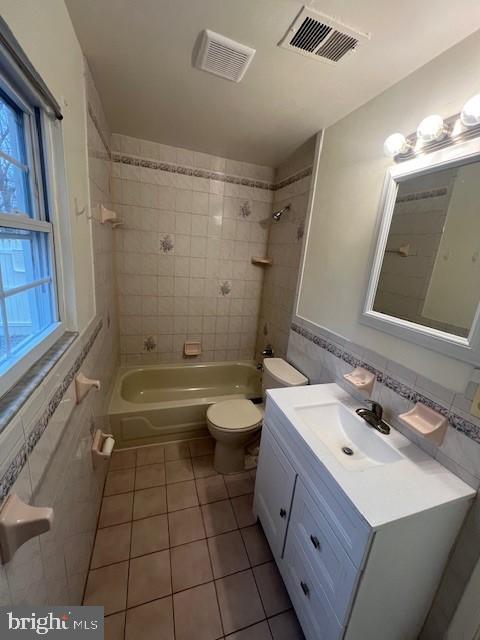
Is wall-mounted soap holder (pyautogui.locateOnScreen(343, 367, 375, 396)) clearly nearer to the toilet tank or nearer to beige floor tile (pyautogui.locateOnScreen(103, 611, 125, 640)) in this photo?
the toilet tank

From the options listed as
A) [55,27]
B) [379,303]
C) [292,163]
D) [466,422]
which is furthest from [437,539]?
[292,163]

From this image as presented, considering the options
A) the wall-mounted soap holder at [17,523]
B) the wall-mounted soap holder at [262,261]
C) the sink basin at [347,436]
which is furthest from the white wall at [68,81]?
the wall-mounted soap holder at [262,261]

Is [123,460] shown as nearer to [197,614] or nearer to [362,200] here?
[197,614]

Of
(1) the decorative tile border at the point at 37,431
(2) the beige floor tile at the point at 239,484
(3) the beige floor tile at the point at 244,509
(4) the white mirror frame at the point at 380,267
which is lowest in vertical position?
(2) the beige floor tile at the point at 239,484

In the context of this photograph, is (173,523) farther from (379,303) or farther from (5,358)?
(379,303)

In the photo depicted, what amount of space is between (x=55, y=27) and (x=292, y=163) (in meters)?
1.67

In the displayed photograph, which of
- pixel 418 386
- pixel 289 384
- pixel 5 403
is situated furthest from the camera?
pixel 289 384

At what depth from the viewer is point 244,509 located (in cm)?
157

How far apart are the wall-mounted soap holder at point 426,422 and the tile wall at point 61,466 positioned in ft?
3.98

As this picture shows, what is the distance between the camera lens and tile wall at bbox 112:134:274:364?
7.03 ft

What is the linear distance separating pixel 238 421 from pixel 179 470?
0.57m

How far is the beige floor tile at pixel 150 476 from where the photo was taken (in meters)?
1.70

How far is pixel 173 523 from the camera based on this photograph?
57.6 inches

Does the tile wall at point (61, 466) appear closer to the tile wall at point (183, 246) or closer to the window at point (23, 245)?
the window at point (23, 245)
